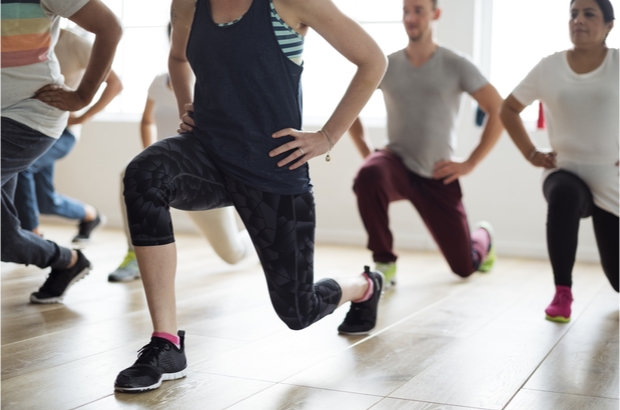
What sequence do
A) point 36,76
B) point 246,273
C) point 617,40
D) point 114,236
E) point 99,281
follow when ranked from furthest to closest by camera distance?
point 114,236 → point 617,40 → point 246,273 → point 99,281 → point 36,76

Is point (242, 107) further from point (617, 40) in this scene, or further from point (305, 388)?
point (617, 40)

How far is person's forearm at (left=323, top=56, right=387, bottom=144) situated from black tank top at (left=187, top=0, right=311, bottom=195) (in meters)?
0.11

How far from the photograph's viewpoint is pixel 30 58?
2.40m

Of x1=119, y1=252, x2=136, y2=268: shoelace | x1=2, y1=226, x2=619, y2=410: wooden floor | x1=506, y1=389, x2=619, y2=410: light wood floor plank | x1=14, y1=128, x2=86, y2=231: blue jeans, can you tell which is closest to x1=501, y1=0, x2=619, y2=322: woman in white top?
x1=2, y1=226, x2=619, y2=410: wooden floor

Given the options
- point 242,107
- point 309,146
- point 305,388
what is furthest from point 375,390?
point 242,107

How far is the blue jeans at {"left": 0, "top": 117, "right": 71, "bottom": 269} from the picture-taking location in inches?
95.0

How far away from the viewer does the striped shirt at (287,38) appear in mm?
1901

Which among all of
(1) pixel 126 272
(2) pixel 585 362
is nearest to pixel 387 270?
(1) pixel 126 272

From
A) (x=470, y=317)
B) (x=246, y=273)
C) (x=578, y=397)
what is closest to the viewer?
(x=578, y=397)

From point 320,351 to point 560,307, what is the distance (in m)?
1.05

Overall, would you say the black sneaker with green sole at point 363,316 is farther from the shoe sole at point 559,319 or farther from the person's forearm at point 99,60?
the person's forearm at point 99,60

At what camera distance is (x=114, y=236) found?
5.33m

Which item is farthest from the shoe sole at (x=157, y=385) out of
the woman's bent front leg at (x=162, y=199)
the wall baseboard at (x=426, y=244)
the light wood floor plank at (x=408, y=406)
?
the wall baseboard at (x=426, y=244)

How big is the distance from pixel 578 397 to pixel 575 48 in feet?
5.10
